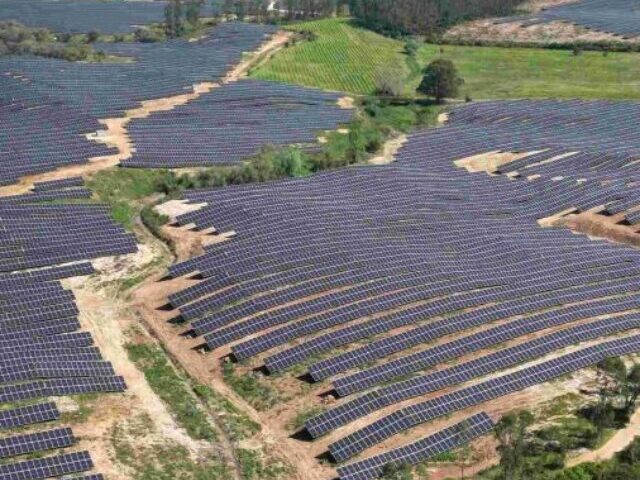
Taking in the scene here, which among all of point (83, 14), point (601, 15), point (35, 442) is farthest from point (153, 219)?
point (601, 15)

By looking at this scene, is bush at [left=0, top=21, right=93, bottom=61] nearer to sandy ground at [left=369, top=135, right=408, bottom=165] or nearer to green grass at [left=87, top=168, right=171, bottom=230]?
green grass at [left=87, top=168, right=171, bottom=230]

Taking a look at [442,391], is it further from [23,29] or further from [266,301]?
[23,29]

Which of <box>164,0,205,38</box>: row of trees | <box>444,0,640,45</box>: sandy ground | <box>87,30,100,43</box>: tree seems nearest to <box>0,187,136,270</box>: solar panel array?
<box>87,30,100,43</box>: tree

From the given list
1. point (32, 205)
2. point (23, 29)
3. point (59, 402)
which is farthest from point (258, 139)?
point (23, 29)

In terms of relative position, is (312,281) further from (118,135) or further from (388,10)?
(388,10)

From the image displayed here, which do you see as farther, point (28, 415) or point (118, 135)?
point (118, 135)
